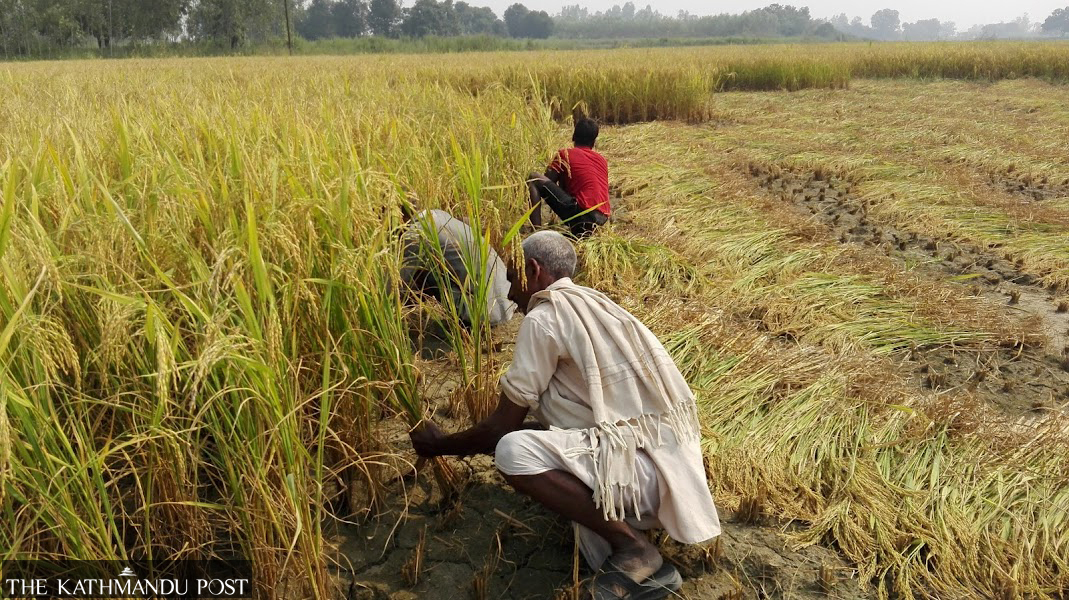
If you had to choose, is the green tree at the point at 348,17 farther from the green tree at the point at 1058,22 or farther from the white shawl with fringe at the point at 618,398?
the green tree at the point at 1058,22

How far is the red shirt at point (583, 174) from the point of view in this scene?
4.34m

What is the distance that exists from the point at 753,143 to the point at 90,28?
46153mm

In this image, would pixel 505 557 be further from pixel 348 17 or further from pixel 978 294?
pixel 348 17

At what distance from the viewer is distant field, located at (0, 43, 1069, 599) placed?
1.35m

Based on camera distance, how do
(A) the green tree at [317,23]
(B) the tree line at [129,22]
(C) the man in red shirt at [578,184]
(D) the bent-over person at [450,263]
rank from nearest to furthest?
(D) the bent-over person at [450,263], (C) the man in red shirt at [578,184], (B) the tree line at [129,22], (A) the green tree at [317,23]

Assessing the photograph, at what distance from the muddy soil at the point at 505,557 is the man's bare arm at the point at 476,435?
116 millimetres

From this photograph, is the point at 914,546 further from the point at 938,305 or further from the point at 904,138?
the point at 904,138

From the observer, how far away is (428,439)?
190 centimetres

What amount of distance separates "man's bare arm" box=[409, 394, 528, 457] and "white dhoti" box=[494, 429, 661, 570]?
3.6 inches

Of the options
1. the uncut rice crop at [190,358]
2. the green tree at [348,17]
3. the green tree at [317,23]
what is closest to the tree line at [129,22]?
the green tree at [317,23]

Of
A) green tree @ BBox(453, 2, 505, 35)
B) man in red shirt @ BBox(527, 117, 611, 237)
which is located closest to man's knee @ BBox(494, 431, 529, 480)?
man in red shirt @ BBox(527, 117, 611, 237)

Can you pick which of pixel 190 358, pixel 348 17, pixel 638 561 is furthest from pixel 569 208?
pixel 348 17

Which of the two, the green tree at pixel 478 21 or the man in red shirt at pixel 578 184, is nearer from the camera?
the man in red shirt at pixel 578 184

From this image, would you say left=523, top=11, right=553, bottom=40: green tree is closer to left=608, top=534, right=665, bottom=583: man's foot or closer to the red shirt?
the red shirt
